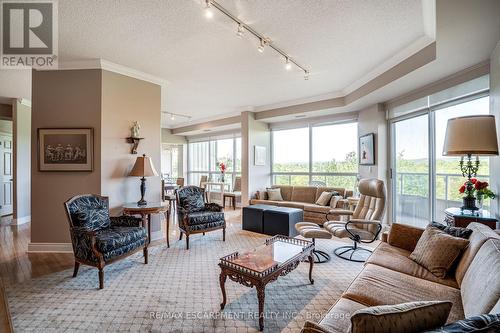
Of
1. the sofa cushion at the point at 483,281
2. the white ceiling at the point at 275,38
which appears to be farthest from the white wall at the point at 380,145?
the sofa cushion at the point at 483,281

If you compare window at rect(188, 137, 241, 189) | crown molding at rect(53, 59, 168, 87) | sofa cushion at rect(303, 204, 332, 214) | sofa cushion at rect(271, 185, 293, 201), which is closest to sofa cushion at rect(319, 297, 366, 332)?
sofa cushion at rect(303, 204, 332, 214)

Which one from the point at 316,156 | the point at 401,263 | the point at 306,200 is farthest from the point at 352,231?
the point at 316,156

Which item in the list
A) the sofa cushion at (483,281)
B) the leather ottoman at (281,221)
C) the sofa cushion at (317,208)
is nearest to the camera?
the sofa cushion at (483,281)

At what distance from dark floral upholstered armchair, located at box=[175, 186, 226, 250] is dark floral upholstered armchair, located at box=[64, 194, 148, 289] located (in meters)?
0.77

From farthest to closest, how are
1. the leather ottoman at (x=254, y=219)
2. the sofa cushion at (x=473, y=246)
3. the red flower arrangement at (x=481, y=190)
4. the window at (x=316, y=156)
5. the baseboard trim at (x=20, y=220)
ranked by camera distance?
the window at (x=316, y=156) < the baseboard trim at (x=20, y=220) < the leather ottoman at (x=254, y=219) < the red flower arrangement at (x=481, y=190) < the sofa cushion at (x=473, y=246)

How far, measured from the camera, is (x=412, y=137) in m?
4.40

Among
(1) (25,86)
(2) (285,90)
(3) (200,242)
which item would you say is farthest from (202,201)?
(1) (25,86)

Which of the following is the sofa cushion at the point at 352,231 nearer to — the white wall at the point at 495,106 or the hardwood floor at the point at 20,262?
the white wall at the point at 495,106

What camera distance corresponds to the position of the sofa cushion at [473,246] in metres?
1.76

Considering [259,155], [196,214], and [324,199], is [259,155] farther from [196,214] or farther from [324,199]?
[196,214]

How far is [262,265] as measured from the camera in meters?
2.25

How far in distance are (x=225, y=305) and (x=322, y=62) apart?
3.47 meters

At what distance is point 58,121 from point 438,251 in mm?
4935

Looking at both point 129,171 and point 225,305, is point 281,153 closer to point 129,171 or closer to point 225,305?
point 129,171
